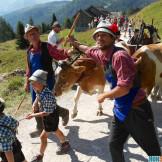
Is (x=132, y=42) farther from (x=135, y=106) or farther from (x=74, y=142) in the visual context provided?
(x=135, y=106)

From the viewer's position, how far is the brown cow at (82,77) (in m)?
8.05

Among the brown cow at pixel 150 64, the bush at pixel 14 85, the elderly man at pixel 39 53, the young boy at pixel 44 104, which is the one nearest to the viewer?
the young boy at pixel 44 104

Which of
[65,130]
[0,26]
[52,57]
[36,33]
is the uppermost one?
[36,33]

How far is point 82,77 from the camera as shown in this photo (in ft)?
27.5

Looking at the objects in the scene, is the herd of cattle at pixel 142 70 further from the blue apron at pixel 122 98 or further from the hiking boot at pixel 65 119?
the blue apron at pixel 122 98

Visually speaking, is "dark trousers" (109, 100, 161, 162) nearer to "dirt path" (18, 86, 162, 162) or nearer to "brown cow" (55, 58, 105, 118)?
"dirt path" (18, 86, 162, 162)

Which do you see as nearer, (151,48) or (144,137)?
(144,137)

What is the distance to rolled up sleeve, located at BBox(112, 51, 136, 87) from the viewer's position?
15.7 feet

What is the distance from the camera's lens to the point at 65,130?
347 inches

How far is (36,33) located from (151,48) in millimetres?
2386

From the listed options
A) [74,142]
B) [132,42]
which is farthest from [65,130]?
[132,42]

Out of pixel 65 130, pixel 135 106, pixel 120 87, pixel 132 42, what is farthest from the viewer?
pixel 132 42

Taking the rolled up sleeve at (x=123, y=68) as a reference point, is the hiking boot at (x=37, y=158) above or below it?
below

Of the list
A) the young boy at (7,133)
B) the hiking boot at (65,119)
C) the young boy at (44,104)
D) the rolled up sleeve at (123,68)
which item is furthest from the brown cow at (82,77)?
the rolled up sleeve at (123,68)
